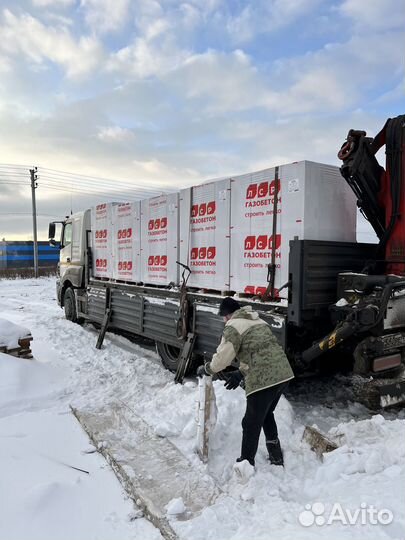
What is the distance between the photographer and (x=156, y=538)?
285 centimetres

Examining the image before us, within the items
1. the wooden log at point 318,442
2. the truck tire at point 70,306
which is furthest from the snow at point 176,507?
the truck tire at point 70,306

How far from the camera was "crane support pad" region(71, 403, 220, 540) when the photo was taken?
3.22 m

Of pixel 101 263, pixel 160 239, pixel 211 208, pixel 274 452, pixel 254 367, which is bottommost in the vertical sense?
pixel 274 452

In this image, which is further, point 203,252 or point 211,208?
point 203,252

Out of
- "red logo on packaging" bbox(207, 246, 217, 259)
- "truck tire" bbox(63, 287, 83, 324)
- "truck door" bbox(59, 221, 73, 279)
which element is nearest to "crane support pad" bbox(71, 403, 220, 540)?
"red logo on packaging" bbox(207, 246, 217, 259)

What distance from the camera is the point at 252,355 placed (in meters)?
3.65

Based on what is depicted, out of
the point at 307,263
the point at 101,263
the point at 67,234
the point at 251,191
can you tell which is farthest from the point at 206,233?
the point at 67,234

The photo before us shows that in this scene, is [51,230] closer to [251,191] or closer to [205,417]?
[251,191]

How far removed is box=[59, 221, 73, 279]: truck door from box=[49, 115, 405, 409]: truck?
4.87 metres

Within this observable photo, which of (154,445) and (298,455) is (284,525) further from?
(154,445)

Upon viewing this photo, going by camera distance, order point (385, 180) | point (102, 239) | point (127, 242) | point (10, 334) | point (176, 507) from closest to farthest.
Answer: point (176, 507) → point (385, 180) → point (10, 334) → point (127, 242) → point (102, 239)

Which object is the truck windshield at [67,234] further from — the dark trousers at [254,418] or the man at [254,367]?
the dark trousers at [254,418]

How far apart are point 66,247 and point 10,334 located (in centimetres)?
508

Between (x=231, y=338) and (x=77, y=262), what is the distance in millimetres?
7667
